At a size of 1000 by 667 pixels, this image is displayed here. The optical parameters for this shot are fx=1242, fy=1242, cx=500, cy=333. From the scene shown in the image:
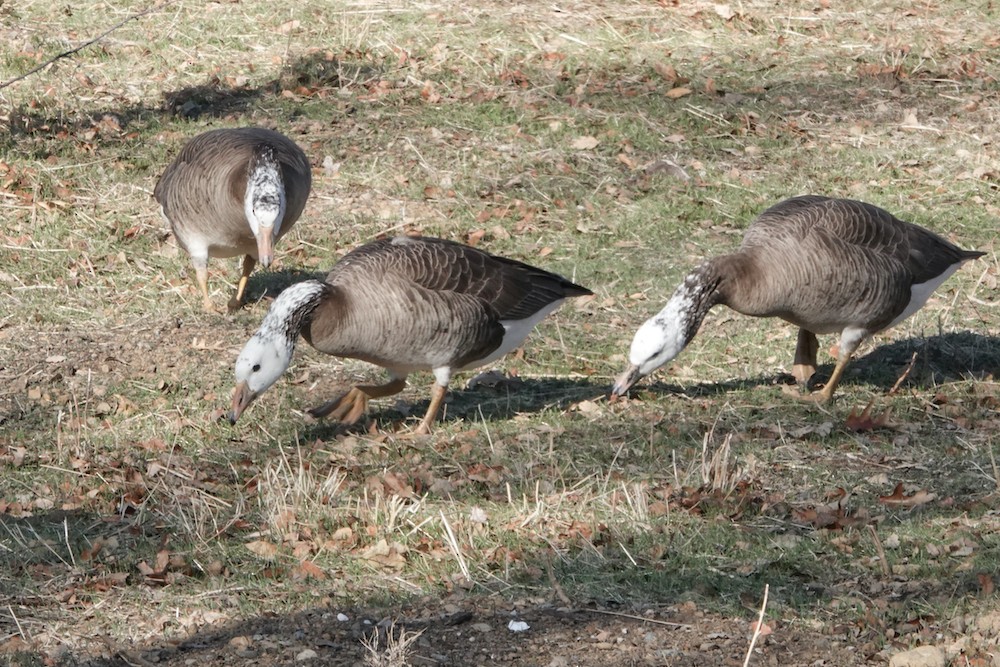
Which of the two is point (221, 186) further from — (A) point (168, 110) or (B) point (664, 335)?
(A) point (168, 110)

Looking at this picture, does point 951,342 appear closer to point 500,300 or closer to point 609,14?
point 500,300

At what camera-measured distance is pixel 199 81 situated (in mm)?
12812

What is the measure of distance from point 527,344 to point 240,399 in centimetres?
277

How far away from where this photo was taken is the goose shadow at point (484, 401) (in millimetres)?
7496

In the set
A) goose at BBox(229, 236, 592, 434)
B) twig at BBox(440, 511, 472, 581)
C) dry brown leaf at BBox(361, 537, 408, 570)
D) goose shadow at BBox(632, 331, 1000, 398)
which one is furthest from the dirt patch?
goose shadow at BBox(632, 331, 1000, 398)

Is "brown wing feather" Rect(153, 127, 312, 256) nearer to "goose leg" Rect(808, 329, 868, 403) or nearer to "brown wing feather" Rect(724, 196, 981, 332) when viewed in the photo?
"brown wing feather" Rect(724, 196, 981, 332)

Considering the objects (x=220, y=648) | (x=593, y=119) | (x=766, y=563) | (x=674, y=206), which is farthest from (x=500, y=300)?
(x=593, y=119)

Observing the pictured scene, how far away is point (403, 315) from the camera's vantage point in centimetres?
668

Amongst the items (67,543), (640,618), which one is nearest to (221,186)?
(67,543)

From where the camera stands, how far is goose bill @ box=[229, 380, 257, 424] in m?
6.43

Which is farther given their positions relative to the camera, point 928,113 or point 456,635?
point 928,113

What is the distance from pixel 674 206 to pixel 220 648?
22.5ft

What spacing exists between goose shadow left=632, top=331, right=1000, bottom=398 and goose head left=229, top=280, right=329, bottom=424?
2420 millimetres

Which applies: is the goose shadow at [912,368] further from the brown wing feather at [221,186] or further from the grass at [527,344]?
the brown wing feather at [221,186]
